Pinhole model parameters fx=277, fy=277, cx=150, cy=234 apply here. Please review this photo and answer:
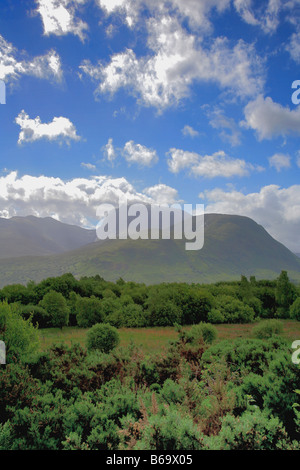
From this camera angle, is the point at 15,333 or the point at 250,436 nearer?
the point at 250,436

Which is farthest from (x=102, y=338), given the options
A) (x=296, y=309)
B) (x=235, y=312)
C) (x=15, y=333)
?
(x=296, y=309)

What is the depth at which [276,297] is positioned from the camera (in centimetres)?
5225

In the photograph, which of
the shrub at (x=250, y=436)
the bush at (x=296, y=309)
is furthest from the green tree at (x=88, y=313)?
the shrub at (x=250, y=436)

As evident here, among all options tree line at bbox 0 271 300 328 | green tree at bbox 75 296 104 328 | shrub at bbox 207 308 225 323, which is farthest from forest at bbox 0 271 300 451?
shrub at bbox 207 308 225 323

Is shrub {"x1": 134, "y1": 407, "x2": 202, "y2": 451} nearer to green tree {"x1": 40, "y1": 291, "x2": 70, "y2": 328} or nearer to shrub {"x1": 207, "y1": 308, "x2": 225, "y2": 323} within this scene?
green tree {"x1": 40, "y1": 291, "x2": 70, "y2": 328}

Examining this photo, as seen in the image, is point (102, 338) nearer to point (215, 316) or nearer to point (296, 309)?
point (215, 316)

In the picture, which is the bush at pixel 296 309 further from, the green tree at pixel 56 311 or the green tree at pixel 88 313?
the green tree at pixel 56 311

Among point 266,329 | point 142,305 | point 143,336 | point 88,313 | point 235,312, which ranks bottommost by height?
point 235,312

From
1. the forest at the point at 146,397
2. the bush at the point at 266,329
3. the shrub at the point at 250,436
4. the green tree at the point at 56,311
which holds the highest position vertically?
the shrub at the point at 250,436

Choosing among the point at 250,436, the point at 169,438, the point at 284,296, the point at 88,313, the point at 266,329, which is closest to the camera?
the point at 169,438

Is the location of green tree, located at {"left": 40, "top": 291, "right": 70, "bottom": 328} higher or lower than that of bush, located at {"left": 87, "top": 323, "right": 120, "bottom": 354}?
lower

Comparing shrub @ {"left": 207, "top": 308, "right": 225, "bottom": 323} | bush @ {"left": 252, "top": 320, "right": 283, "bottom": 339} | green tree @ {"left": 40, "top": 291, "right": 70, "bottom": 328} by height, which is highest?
bush @ {"left": 252, "top": 320, "right": 283, "bottom": 339}
